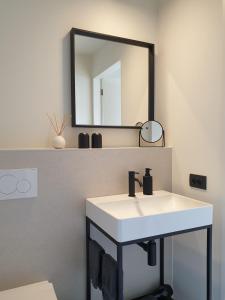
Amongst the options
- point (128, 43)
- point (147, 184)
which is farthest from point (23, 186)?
point (128, 43)

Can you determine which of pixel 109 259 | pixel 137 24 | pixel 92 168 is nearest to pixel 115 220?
pixel 109 259

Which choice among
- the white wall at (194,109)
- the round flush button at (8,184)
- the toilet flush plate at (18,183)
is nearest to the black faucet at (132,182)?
the white wall at (194,109)

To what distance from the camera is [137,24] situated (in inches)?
75.6

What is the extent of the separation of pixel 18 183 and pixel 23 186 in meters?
0.04

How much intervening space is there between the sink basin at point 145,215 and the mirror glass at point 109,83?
0.60m

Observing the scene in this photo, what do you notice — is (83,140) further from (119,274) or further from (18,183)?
(119,274)

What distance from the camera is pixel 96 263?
56.9 inches

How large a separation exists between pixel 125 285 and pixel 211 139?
4.12ft

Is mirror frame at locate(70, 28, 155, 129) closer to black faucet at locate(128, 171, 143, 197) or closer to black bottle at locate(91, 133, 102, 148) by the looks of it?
black bottle at locate(91, 133, 102, 148)

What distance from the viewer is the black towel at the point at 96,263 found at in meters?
1.42

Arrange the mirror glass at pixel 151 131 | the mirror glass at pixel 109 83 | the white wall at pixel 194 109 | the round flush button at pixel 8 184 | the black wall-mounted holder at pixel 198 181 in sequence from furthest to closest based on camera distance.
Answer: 1. the mirror glass at pixel 151 131
2. the mirror glass at pixel 109 83
3. the black wall-mounted holder at pixel 198 181
4. the white wall at pixel 194 109
5. the round flush button at pixel 8 184

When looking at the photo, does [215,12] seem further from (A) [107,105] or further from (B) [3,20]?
(B) [3,20]

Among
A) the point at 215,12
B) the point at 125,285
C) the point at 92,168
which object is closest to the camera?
the point at 215,12

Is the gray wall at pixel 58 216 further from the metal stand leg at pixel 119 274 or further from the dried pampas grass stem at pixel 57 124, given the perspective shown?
the metal stand leg at pixel 119 274
